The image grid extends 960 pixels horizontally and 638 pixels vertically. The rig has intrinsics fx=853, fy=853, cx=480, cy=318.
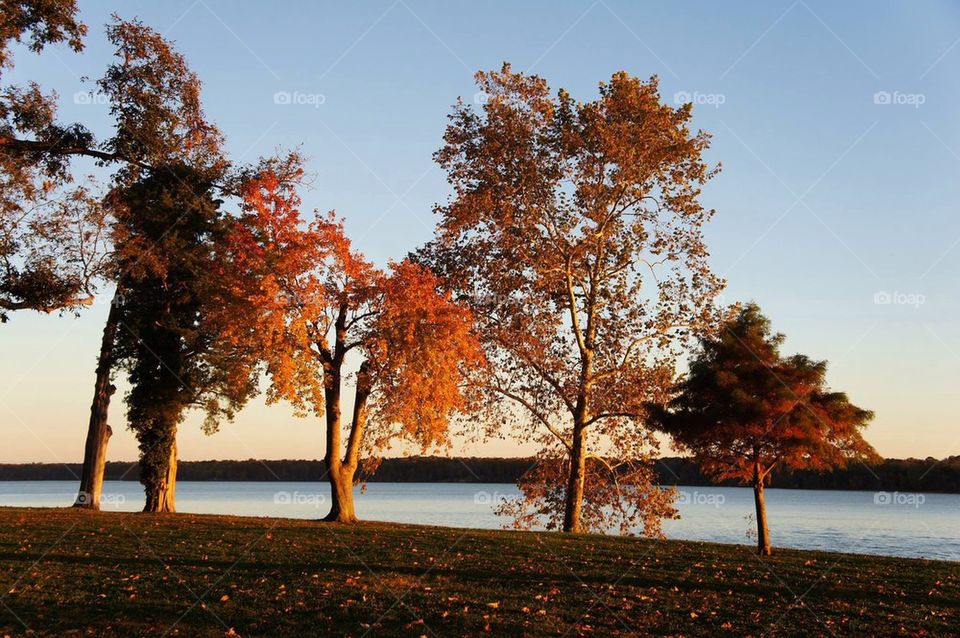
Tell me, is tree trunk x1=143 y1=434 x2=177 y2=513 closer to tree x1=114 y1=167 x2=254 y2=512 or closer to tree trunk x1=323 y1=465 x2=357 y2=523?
tree x1=114 y1=167 x2=254 y2=512

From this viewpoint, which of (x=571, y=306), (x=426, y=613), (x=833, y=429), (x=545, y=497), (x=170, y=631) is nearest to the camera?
(x=170, y=631)

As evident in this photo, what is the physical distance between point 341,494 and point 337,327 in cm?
628

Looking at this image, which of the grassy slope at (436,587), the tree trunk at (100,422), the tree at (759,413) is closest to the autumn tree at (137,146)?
the tree trunk at (100,422)

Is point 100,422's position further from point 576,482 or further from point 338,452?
point 576,482

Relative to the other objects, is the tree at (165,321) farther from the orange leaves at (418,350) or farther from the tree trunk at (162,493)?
the orange leaves at (418,350)

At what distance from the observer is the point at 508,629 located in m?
14.3

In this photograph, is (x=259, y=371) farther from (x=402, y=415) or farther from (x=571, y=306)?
(x=571, y=306)

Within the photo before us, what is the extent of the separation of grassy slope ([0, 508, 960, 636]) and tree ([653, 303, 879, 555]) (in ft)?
8.84

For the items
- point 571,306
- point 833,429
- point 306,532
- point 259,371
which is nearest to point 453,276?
point 571,306

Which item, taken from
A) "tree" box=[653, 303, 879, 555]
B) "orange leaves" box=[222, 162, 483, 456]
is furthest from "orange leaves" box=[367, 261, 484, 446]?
"tree" box=[653, 303, 879, 555]

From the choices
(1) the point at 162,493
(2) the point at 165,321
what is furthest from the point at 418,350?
(1) the point at 162,493

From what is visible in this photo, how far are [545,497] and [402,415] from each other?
8708mm

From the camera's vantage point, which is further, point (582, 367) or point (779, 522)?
point (779, 522)

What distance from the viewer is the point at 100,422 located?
3572 centimetres
